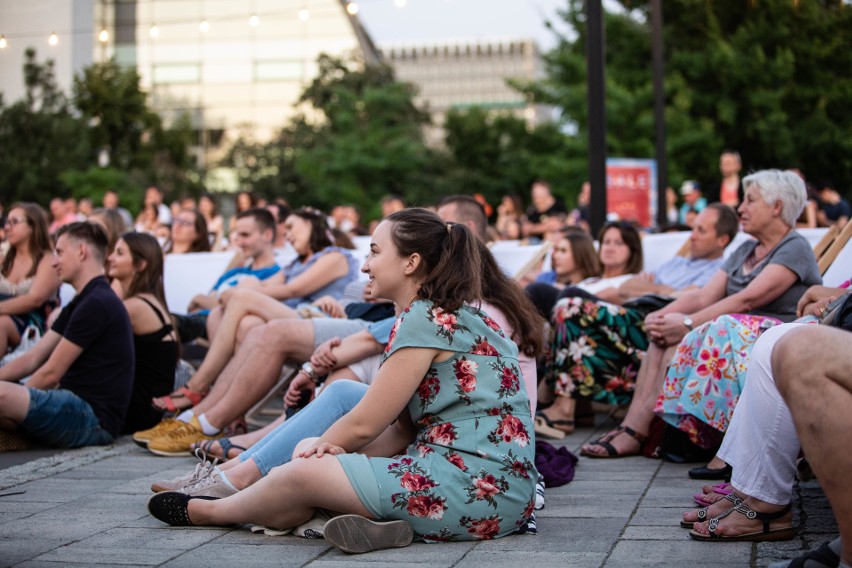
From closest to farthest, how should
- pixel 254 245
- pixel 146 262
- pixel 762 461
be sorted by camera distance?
1. pixel 762 461
2. pixel 146 262
3. pixel 254 245

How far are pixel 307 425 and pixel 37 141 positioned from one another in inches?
1152

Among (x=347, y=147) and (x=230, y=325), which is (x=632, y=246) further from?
(x=347, y=147)

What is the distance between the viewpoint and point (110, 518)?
408 centimetres

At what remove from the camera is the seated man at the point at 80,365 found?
5.73 metres

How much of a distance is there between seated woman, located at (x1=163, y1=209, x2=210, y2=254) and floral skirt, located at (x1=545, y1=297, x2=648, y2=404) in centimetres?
422

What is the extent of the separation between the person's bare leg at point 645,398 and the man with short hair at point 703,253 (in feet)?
3.94

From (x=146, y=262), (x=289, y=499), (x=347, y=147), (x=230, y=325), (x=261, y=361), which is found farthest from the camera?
(x=347, y=147)

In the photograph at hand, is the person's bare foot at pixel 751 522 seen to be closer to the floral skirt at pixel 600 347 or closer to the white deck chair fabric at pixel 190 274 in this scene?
the floral skirt at pixel 600 347

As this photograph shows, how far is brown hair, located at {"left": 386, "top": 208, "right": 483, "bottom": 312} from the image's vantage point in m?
3.57

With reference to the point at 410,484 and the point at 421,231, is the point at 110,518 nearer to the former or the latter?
the point at 410,484

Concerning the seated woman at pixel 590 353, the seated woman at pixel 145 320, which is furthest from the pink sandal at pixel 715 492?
the seated woman at pixel 145 320

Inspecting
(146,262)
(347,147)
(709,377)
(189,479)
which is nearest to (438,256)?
(189,479)

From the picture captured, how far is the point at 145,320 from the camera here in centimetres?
639

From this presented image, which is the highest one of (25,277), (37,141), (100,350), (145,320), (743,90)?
(743,90)
